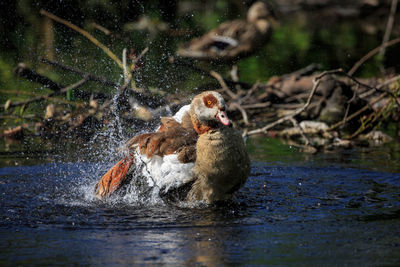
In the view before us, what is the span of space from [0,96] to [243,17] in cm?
682

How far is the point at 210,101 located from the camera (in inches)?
170

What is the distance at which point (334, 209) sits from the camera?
4.00 metres

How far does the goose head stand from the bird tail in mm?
605

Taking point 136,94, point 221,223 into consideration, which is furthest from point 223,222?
point 136,94

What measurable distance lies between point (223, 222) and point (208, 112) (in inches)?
36.1

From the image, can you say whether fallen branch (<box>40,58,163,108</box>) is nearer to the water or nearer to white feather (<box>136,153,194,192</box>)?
the water

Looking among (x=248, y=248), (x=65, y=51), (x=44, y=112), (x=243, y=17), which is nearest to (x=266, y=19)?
(x=243, y=17)

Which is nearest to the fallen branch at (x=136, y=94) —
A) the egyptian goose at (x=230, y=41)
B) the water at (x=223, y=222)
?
the water at (x=223, y=222)

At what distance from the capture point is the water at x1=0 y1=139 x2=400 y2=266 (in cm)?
302

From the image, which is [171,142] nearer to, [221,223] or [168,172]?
[168,172]

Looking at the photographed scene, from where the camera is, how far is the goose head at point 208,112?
4262mm

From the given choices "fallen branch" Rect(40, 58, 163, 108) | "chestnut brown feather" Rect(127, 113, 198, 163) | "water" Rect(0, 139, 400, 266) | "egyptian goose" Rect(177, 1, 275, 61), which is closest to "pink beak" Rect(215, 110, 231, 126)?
"chestnut brown feather" Rect(127, 113, 198, 163)

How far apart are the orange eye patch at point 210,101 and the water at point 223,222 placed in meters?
0.74

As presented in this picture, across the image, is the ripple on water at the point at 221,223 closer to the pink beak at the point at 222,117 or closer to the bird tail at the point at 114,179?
the bird tail at the point at 114,179
